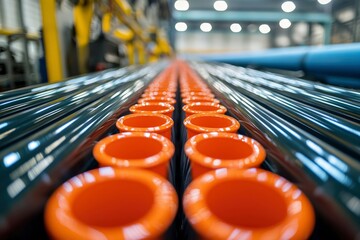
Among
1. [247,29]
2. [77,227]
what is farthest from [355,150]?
[247,29]

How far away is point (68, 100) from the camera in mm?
973

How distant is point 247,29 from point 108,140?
21.6m

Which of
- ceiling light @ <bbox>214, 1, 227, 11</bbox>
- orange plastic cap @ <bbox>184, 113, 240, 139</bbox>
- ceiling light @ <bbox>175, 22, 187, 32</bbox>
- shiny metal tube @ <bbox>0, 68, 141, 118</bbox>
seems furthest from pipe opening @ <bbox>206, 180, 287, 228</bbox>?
ceiling light @ <bbox>175, 22, 187, 32</bbox>

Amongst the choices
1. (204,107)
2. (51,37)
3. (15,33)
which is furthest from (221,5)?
(204,107)

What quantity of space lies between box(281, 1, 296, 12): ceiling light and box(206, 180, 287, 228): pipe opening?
56.0 feet

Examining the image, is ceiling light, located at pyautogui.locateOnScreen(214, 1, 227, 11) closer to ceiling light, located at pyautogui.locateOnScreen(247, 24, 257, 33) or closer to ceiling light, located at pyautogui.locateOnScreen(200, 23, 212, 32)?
ceiling light, located at pyautogui.locateOnScreen(200, 23, 212, 32)

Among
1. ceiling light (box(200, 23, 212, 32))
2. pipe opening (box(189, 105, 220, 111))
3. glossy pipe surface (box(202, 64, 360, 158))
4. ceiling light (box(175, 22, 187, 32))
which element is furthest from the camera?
ceiling light (box(200, 23, 212, 32))

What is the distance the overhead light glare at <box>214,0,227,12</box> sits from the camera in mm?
14953

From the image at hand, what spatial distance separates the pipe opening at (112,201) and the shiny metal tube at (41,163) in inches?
2.6

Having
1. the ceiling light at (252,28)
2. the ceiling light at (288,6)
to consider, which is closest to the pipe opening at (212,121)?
the ceiling light at (288,6)

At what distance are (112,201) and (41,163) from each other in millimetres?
145

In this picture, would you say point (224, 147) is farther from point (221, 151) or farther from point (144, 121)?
point (144, 121)

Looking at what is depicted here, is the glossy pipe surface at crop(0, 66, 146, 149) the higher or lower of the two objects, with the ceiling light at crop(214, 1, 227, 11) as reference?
lower

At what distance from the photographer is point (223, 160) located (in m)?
0.49
